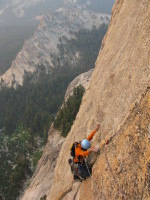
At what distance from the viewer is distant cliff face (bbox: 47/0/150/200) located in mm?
8172

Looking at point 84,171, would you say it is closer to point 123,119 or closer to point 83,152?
point 83,152

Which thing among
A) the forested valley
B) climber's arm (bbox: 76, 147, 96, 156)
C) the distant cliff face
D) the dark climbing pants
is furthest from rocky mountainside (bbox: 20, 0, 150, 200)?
the forested valley

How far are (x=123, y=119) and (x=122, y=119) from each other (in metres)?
0.14

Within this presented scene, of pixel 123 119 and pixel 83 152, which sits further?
pixel 83 152

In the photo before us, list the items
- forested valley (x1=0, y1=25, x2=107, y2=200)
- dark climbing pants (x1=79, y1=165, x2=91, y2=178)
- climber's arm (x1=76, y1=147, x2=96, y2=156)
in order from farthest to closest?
forested valley (x1=0, y1=25, x2=107, y2=200) → dark climbing pants (x1=79, y1=165, x2=91, y2=178) → climber's arm (x1=76, y1=147, x2=96, y2=156)

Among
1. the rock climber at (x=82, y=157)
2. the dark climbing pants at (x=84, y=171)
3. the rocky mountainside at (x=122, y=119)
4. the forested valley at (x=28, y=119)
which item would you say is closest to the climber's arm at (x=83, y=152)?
the rock climber at (x=82, y=157)

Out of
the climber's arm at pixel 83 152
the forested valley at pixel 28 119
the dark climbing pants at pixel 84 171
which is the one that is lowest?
the forested valley at pixel 28 119

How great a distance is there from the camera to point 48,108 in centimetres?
10619

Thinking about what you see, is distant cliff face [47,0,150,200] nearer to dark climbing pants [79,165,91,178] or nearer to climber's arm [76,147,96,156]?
dark climbing pants [79,165,91,178]

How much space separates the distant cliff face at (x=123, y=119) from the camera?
26.8 feet

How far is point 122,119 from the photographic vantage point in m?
9.91

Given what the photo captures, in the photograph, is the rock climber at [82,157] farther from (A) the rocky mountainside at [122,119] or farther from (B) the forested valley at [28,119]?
(B) the forested valley at [28,119]

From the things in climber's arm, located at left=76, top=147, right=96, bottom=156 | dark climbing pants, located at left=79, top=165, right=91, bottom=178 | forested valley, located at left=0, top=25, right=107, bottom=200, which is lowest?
forested valley, located at left=0, top=25, right=107, bottom=200

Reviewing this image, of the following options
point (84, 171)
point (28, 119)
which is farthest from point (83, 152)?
point (28, 119)
